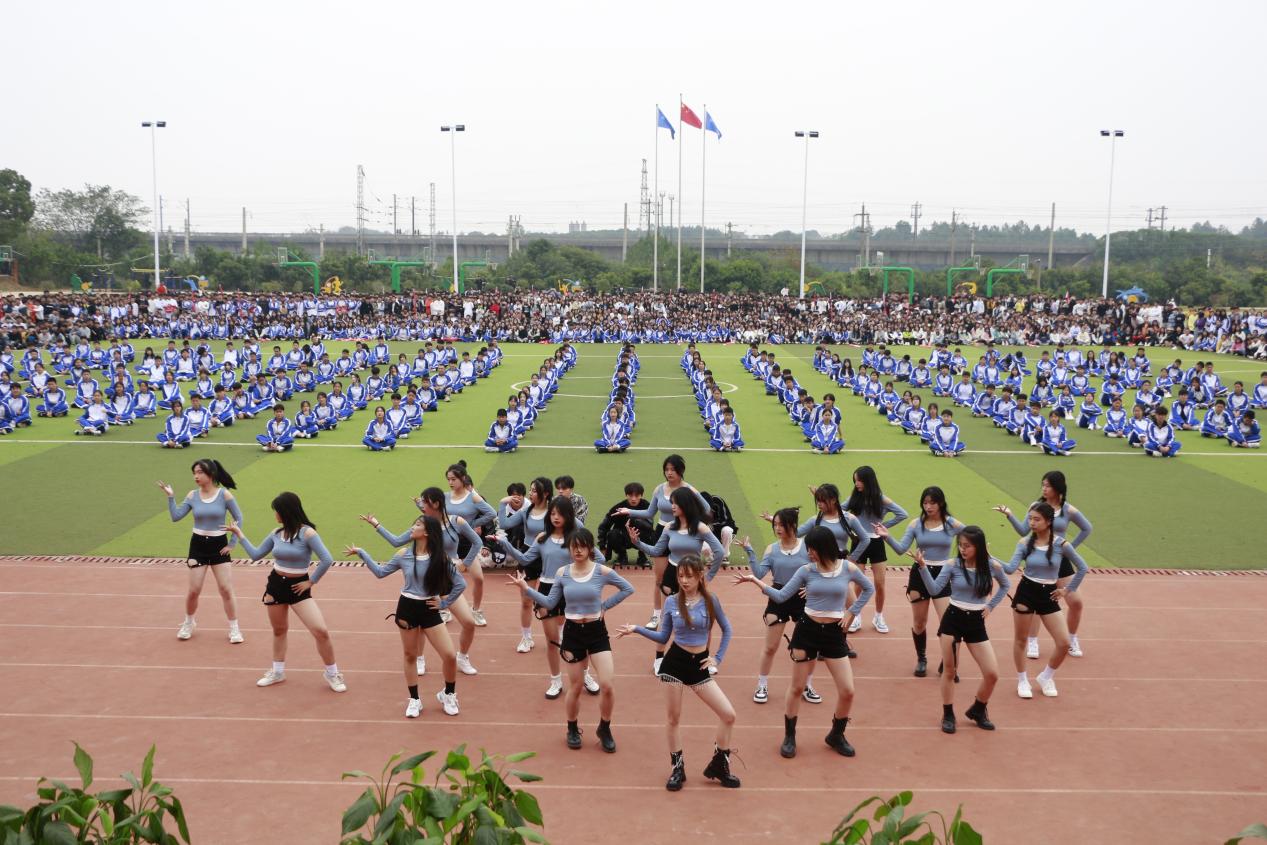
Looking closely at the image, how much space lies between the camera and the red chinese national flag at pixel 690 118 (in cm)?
5388

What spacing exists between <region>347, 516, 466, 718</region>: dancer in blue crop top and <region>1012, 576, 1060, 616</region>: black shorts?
14.3ft

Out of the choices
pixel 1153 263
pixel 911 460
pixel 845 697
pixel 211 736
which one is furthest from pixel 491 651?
pixel 1153 263

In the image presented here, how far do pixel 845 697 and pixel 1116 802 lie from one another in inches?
68.9

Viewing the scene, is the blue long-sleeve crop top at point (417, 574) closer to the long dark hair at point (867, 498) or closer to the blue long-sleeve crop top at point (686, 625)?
the blue long-sleeve crop top at point (686, 625)

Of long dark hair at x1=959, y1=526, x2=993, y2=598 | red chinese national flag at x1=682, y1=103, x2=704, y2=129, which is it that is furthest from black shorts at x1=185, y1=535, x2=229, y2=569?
red chinese national flag at x1=682, y1=103, x2=704, y2=129

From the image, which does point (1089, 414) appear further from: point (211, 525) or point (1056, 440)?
point (211, 525)

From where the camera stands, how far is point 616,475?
55.3 feet

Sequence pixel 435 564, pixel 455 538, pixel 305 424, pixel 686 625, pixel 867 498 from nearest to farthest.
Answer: pixel 686 625
pixel 435 564
pixel 455 538
pixel 867 498
pixel 305 424

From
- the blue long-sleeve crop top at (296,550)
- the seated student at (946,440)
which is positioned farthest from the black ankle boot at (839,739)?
the seated student at (946,440)

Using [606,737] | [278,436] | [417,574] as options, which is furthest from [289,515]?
[278,436]

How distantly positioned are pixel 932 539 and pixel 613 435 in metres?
11.2

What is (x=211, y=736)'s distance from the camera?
283 inches

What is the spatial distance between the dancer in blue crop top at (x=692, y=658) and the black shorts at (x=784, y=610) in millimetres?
961

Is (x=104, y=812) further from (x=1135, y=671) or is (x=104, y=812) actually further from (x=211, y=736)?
(x=1135, y=671)
